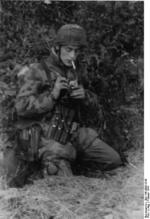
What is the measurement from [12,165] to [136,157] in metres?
0.99

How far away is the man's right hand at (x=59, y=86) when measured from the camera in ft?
10.5

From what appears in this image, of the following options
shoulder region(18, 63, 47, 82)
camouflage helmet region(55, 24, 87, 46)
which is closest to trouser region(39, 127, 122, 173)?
shoulder region(18, 63, 47, 82)

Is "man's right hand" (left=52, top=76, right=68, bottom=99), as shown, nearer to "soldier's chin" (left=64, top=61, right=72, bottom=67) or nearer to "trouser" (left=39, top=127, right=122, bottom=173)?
"soldier's chin" (left=64, top=61, right=72, bottom=67)

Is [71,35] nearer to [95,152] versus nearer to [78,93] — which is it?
[78,93]

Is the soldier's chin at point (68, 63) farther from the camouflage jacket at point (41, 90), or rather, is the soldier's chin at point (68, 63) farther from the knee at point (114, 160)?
the knee at point (114, 160)

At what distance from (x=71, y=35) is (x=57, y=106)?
21.5 inches

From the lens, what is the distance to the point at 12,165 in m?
3.26

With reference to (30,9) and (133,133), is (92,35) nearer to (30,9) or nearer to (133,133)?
(30,9)

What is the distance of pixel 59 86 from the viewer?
320 centimetres

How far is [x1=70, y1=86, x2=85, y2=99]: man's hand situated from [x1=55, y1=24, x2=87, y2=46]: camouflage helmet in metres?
0.35

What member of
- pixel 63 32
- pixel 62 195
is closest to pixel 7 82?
pixel 63 32

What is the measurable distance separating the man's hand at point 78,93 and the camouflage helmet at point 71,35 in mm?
347

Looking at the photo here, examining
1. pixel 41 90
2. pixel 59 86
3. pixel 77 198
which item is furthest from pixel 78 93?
pixel 77 198

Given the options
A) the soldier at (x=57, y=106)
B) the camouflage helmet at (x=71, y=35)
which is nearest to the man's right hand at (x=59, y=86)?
the soldier at (x=57, y=106)
